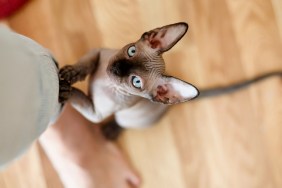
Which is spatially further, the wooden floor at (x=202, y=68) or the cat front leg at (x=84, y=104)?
the wooden floor at (x=202, y=68)

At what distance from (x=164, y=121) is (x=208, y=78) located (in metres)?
0.19

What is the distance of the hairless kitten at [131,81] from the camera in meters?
0.81

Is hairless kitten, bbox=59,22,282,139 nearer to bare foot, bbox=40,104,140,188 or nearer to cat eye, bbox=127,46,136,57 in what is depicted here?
cat eye, bbox=127,46,136,57

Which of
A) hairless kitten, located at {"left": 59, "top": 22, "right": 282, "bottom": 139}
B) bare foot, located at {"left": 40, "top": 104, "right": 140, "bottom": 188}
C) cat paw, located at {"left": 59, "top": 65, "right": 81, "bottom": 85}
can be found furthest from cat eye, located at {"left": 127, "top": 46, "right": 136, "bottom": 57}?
bare foot, located at {"left": 40, "top": 104, "right": 140, "bottom": 188}

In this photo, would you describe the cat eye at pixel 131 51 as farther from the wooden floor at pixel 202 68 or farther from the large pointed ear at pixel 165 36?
the wooden floor at pixel 202 68

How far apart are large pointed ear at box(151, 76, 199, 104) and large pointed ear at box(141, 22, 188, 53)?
7 cm

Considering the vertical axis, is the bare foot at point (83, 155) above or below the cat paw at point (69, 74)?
below

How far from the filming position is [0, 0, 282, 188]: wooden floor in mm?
1214

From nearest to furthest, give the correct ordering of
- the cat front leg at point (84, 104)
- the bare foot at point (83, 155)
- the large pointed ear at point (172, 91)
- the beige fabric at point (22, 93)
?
the beige fabric at point (22, 93), the large pointed ear at point (172, 91), the cat front leg at point (84, 104), the bare foot at point (83, 155)

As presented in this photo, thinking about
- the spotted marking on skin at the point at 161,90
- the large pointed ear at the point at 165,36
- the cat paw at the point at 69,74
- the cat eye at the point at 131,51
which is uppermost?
the large pointed ear at the point at 165,36

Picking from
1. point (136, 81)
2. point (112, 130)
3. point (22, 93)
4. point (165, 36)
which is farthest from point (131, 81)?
point (112, 130)

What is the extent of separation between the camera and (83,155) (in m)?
1.18

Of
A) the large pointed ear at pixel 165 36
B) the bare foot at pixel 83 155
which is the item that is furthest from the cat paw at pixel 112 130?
the large pointed ear at pixel 165 36

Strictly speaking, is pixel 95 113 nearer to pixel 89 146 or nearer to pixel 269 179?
pixel 89 146
